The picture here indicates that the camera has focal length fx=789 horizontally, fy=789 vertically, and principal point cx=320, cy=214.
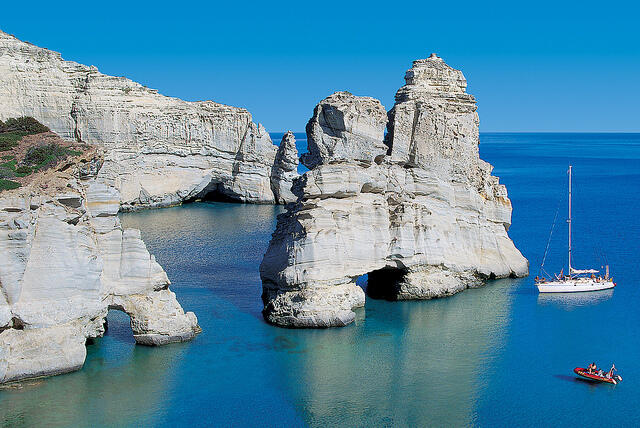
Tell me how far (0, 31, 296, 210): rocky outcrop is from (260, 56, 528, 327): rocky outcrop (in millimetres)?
33748

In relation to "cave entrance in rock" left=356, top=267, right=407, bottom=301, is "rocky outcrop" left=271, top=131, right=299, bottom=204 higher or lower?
higher

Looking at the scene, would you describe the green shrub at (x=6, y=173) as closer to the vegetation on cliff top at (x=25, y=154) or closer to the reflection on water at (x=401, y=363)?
the vegetation on cliff top at (x=25, y=154)

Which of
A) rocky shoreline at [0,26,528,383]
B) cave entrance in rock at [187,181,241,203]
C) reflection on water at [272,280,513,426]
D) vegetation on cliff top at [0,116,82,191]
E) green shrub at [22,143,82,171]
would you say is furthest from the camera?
cave entrance in rock at [187,181,241,203]

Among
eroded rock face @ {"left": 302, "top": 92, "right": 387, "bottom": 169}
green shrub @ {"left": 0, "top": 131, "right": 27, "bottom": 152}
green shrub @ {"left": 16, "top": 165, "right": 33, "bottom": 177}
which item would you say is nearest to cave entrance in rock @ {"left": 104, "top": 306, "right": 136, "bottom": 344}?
green shrub @ {"left": 16, "top": 165, "right": 33, "bottom": 177}

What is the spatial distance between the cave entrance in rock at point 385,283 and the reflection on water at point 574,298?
6.39 m

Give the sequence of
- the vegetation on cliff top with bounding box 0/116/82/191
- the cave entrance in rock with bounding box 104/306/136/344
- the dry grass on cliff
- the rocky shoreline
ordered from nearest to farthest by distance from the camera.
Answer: the rocky shoreline, the dry grass on cliff, the vegetation on cliff top with bounding box 0/116/82/191, the cave entrance in rock with bounding box 104/306/136/344

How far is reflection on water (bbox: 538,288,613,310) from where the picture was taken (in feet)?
115

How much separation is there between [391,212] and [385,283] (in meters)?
3.84

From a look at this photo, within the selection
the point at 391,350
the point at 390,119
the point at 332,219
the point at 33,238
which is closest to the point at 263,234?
the point at 390,119

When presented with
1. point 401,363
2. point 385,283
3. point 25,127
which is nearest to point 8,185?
point 25,127

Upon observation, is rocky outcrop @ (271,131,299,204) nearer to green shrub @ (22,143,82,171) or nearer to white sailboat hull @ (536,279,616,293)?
white sailboat hull @ (536,279,616,293)

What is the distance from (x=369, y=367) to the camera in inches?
1065

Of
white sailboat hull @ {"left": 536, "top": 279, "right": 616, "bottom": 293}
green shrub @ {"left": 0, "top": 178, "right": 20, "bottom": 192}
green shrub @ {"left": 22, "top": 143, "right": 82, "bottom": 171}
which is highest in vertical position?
green shrub @ {"left": 22, "top": 143, "right": 82, "bottom": 171}

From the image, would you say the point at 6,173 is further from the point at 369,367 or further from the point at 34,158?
the point at 369,367
